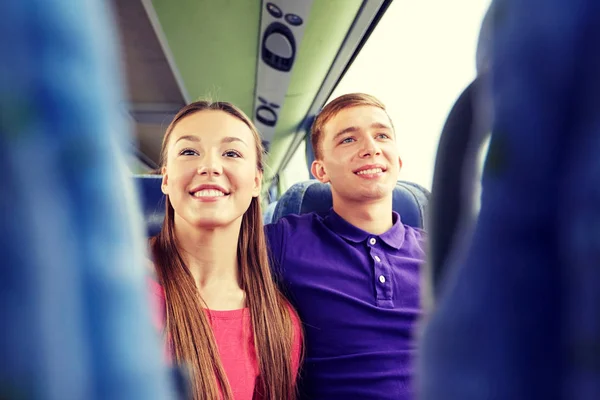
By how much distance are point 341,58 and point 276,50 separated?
593 mm

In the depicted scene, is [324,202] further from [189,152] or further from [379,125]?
[189,152]

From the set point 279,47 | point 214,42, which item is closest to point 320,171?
point 279,47

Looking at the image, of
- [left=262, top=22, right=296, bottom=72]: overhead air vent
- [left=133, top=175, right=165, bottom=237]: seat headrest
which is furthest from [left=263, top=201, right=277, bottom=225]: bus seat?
[left=262, top=22, right=296, bottom=72]: overhead air vent

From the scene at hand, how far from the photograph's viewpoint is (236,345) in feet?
3.43

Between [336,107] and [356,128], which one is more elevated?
[336,107]

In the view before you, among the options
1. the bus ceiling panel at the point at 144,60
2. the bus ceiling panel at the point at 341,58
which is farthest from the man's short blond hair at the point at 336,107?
the bus ceiling panel at the point at 144,60

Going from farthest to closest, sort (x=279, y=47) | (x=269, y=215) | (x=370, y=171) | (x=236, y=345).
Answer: (x=279, y=47) → (x=269, y=215) → (x=370, y=171) → (x=236, y=345)

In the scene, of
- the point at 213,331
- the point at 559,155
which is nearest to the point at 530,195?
the point at 559,155

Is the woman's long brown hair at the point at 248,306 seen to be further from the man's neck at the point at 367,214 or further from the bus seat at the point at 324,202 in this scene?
the bus seat at the point at 324,202

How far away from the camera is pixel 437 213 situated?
289 millimetres

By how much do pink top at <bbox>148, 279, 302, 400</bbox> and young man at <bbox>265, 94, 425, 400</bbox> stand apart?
12 cm

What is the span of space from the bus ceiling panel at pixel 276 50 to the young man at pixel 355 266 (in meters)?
2.00

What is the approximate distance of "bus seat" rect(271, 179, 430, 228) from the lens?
69.5 inches

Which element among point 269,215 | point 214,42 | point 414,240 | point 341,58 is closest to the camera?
point 414,240
